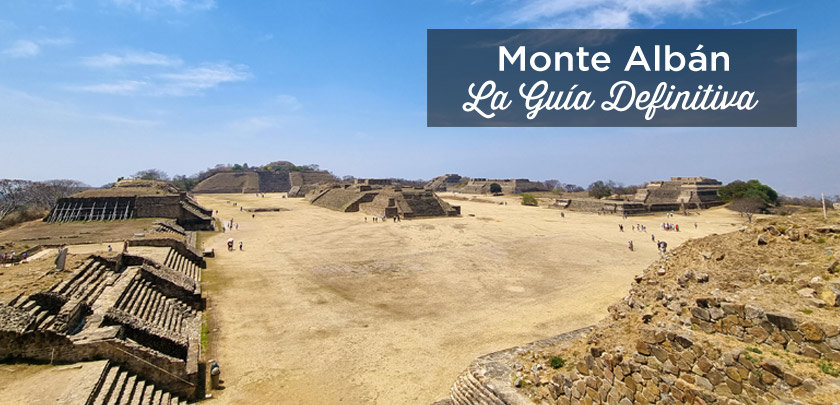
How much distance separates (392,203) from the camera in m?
41.6

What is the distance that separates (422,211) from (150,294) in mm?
30467

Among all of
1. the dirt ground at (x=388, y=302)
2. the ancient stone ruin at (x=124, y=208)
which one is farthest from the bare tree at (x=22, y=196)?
the dirt ground at (x=388, y=302)

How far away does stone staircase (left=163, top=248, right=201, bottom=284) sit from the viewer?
1632cm

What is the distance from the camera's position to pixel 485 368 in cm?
749

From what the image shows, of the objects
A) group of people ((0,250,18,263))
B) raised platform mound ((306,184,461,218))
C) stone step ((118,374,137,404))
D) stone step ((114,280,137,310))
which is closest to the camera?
stone step ((118,374,137,404))

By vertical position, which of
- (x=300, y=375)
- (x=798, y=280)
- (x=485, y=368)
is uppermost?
(x=798, y=280)

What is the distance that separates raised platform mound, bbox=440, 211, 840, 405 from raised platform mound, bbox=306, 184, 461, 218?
32607 millimetres

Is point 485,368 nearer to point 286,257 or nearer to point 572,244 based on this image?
point 286,257

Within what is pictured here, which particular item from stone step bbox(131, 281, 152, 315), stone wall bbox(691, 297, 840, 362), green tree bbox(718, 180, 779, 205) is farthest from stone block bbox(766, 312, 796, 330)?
green tree bbox(718, 180, 779, 205)

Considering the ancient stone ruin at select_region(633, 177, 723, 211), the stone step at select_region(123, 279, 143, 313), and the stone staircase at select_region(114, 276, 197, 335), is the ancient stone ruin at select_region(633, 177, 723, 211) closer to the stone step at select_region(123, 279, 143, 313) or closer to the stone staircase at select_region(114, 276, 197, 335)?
the stone staircase at select_region(114, 276, 197, 335)

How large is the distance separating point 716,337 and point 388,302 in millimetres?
10871

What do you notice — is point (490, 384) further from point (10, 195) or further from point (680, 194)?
point (680, 194)

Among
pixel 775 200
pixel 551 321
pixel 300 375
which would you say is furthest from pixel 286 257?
pixel 775 200

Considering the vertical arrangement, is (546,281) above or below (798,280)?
below
